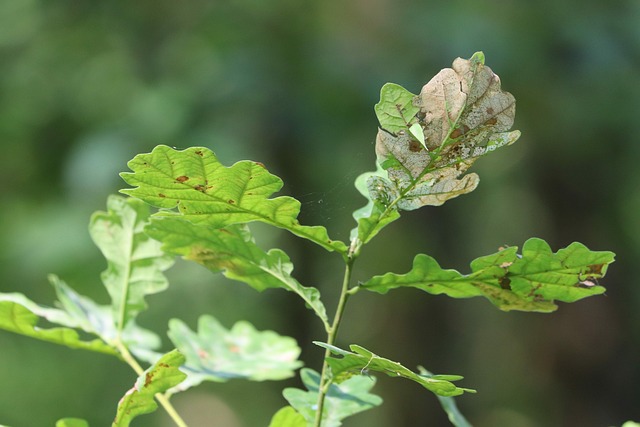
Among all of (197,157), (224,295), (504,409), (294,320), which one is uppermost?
(197,157)

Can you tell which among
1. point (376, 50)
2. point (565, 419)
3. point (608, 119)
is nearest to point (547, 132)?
point (608, 119)

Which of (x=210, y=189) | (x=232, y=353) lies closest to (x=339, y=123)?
(x=232, y=353)

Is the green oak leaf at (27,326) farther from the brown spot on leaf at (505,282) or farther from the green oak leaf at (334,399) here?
the brown spot on leaf at (505,282)

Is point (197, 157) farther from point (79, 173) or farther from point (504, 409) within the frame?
point (504, 409)

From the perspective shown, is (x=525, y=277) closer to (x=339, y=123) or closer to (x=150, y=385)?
(x=150, y=385)

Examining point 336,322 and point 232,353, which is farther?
point 232,353

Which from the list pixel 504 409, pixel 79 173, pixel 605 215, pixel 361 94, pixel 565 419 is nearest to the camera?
pixel 79 173
